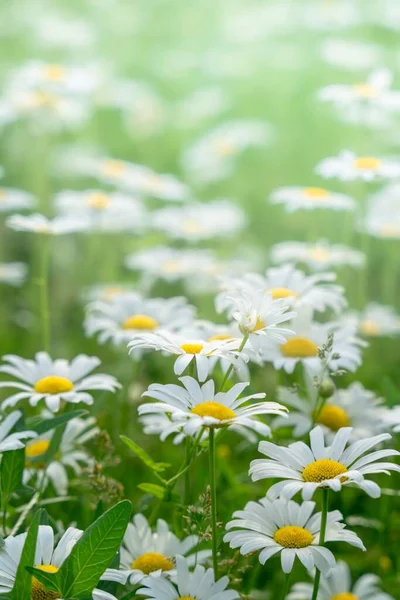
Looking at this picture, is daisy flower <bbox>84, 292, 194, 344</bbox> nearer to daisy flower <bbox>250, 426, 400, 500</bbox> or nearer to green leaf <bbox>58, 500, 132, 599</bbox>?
daisy flower <bbox>250, 426, 400, 500</bbox>

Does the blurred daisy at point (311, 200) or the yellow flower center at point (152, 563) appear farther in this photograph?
the blurred daisy at point (311, 200)

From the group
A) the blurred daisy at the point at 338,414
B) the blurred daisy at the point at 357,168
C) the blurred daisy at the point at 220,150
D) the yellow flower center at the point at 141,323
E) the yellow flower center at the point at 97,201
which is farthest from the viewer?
the blurred daisy at the point at 220,150

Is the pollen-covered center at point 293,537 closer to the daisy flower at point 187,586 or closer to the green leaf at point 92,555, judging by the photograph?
the daisy flower at point 187,586

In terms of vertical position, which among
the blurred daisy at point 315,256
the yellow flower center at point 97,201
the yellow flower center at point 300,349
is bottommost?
the yellow flower center at point 300,349

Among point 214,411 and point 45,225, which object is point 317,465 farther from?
point 45,225

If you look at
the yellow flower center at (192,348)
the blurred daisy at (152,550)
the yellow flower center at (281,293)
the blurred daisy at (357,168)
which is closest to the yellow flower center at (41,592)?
the blurred daisy at (152,550)

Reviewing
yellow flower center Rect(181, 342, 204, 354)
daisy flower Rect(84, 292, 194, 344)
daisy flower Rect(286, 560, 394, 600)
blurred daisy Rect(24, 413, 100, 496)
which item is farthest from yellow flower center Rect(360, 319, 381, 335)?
yellow flower center Rect(181, 342, 204, 354)
